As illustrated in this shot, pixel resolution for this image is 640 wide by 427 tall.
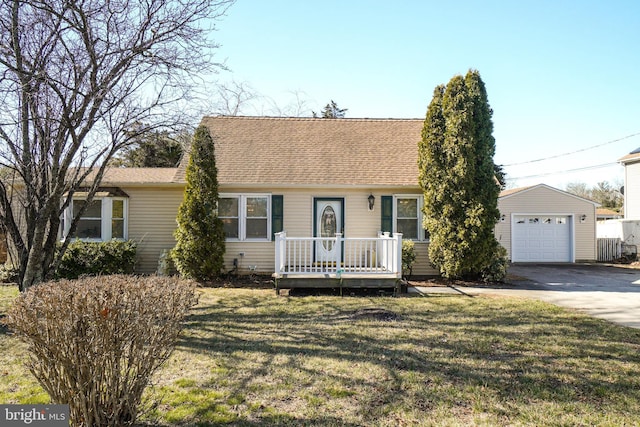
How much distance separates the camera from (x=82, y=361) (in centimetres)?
255

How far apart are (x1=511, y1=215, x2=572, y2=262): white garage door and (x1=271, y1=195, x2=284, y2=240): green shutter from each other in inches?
408

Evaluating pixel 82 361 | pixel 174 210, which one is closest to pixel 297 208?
pixel 174 210

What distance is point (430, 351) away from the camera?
4910mm

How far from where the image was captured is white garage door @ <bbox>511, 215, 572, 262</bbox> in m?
15.8

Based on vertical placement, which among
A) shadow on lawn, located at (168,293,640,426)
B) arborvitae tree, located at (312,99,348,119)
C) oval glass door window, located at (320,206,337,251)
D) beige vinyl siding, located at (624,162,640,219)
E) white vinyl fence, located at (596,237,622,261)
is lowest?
shadow on lawn, located at (168,293,640,426)

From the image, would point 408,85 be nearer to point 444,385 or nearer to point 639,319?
point 639,319

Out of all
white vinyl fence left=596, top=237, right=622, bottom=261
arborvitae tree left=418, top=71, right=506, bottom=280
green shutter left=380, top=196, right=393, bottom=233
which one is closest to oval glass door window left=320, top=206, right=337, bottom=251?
green shutter left=380, top=196, right=393, bottom=233

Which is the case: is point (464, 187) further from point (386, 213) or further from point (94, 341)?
point (94, 341)

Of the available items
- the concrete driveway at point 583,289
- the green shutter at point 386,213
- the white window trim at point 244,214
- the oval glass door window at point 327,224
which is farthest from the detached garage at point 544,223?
the white window trim at point 244,214

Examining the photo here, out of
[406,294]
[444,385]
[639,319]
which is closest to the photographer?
[444,385]

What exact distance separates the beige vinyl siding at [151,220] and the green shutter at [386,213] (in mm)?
6137

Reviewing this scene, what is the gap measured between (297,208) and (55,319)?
892 cm

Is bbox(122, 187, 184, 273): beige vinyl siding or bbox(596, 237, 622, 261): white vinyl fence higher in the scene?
bbox(122, 187, 184, 273): beige vinyl siding

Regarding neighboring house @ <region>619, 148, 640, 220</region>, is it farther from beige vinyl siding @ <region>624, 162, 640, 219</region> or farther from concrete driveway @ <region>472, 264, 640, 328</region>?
concrete driveway @ <region>472, 264, 640, 328</region>
